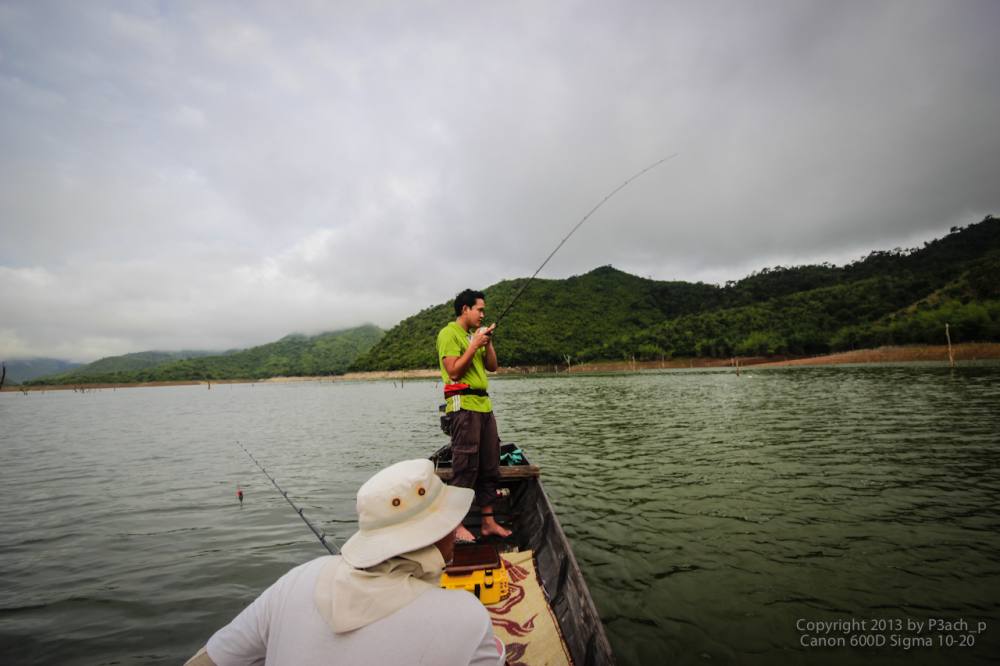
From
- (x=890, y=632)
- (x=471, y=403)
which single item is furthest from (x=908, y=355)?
(x=471, y=403)

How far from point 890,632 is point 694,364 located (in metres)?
101

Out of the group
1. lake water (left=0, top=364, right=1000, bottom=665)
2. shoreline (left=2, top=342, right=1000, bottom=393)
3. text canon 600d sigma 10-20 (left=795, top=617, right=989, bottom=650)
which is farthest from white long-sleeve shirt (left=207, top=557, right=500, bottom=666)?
shoreline (left=2, top=342, right=1000, bottom=393)

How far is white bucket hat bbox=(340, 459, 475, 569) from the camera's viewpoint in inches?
69.0

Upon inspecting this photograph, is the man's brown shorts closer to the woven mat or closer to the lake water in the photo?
the woven mat

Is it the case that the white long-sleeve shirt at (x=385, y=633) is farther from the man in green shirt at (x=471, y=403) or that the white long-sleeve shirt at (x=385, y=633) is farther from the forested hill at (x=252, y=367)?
the forested hill at (x=252, y=367)

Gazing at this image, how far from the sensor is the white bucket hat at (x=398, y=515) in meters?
1.75

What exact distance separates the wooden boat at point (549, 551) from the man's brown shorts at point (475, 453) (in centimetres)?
69

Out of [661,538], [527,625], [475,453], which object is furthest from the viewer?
[661,538]

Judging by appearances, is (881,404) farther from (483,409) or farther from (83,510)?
(83,510)

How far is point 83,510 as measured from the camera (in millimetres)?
9383

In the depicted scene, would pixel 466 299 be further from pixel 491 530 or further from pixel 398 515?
pixel 398 515

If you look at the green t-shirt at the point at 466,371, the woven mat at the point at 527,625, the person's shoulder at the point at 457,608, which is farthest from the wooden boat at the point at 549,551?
the person's shoulder at the point at 457,608

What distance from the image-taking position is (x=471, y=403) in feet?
18.2

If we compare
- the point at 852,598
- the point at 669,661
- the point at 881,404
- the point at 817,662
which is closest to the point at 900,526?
the point at 852,598
